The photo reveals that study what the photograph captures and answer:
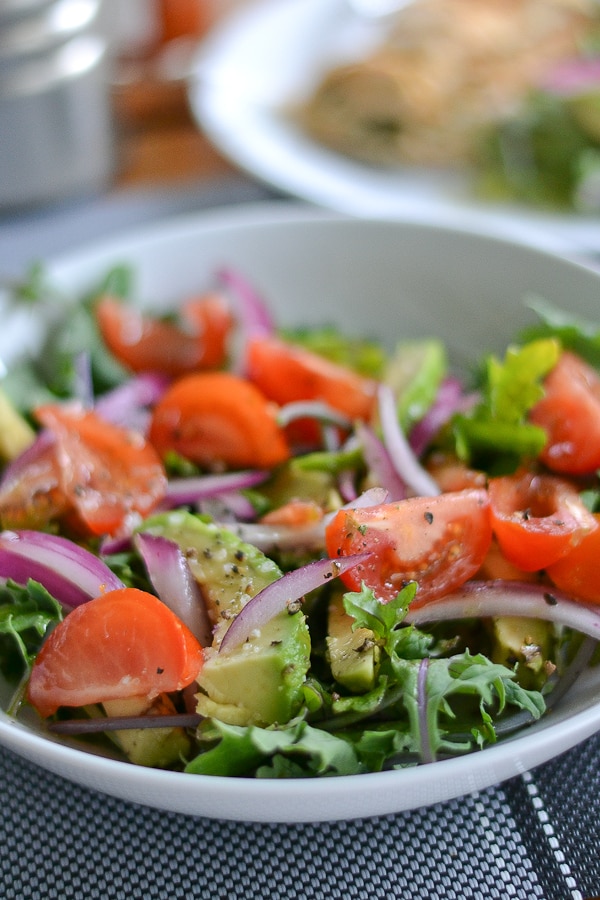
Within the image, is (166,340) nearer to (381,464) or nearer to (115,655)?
(381,464)

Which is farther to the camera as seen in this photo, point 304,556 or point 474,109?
point 474,109

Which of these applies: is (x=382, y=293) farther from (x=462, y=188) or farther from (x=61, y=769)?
(x=61, y=769)

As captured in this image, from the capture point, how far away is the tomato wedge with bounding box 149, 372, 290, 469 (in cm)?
172

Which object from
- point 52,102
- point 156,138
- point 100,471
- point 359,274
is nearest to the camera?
point 100,471

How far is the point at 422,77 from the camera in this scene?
10.1ft

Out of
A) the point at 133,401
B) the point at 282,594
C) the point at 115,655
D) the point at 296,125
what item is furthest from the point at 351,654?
the point at 296,125

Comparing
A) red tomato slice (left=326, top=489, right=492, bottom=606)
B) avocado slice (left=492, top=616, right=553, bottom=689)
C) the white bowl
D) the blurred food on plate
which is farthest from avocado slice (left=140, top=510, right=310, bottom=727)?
the blurred food on plate

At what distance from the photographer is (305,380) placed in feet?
6.09

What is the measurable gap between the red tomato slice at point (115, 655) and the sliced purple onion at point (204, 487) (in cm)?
39

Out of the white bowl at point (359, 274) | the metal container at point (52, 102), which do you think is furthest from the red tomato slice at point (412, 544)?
the metal container at point (52, 102)

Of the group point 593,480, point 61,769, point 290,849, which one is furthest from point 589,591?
point 61,769

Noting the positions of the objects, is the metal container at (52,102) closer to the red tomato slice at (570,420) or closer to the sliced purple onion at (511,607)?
the red tomato slice at (570,420)

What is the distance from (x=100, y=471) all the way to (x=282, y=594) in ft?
1.81

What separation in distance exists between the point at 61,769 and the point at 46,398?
945 millimetres
